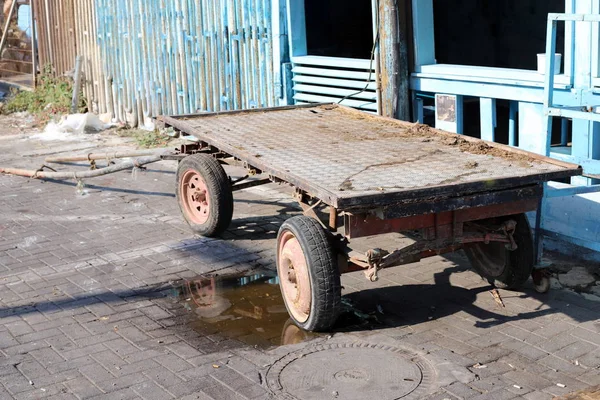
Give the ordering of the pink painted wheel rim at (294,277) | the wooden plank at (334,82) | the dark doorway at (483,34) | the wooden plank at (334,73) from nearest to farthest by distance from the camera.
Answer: the pink painted wheel rim at (294,277), the wooden plank at (334,82), the wooden plank at (334,73), the dark doorway at (483,34)

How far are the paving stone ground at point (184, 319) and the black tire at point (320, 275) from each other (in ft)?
0.83

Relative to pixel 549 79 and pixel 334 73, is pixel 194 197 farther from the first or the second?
pixel 549 79

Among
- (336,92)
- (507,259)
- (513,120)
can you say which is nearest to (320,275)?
(507,259)

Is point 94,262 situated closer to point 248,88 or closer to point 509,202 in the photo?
point 509,202

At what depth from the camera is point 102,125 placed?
572 inches

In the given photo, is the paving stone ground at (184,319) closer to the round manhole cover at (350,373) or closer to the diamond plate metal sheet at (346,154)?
the round manhole cover at (350,373)

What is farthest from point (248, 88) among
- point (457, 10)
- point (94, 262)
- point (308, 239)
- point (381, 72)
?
point (308, 239)

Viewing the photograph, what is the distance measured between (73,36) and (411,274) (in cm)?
1043

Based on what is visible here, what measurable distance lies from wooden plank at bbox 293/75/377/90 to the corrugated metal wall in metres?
0.56

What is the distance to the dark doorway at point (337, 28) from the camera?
40.3 ft

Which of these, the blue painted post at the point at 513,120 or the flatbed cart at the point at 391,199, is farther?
the blue painted post at the point at 513,120

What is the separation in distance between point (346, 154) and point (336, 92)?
3.84 metres

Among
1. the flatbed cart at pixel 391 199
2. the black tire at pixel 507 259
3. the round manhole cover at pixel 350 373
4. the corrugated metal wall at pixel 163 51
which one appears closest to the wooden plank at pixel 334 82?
the corrugated metal wall at pixel 163 51

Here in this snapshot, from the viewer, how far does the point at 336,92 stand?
10.3 metres
